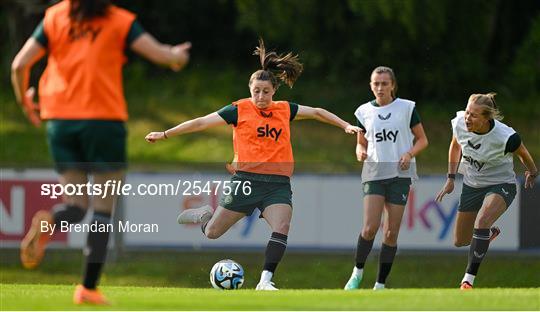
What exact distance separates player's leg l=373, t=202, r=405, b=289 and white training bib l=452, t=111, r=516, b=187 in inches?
27.5

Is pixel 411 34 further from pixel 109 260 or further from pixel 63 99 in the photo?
pixel 63 99

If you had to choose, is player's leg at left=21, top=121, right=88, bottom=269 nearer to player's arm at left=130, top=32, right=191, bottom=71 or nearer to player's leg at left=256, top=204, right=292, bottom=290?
player's arm at left=130, top=32, right=191, bottom=71

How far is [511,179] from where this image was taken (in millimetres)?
11203

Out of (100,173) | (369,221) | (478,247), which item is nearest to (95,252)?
(100,173)

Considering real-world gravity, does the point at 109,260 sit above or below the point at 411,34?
below

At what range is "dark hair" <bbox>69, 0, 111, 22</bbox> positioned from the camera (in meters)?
8.06

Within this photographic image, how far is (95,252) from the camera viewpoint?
829cm

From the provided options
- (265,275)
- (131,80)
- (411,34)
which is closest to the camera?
(265,275)

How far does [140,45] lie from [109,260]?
8173mm

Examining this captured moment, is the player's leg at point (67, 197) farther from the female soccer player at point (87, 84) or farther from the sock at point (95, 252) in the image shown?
the sock at point (95, 252)

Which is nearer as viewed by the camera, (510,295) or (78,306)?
(78,306)

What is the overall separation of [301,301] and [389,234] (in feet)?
8.60

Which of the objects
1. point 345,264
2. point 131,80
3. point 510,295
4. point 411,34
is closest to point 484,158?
point 510,295

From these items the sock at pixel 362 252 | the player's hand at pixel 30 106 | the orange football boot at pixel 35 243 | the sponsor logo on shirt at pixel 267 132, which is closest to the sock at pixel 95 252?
the orange football boot at pixel 35 243
